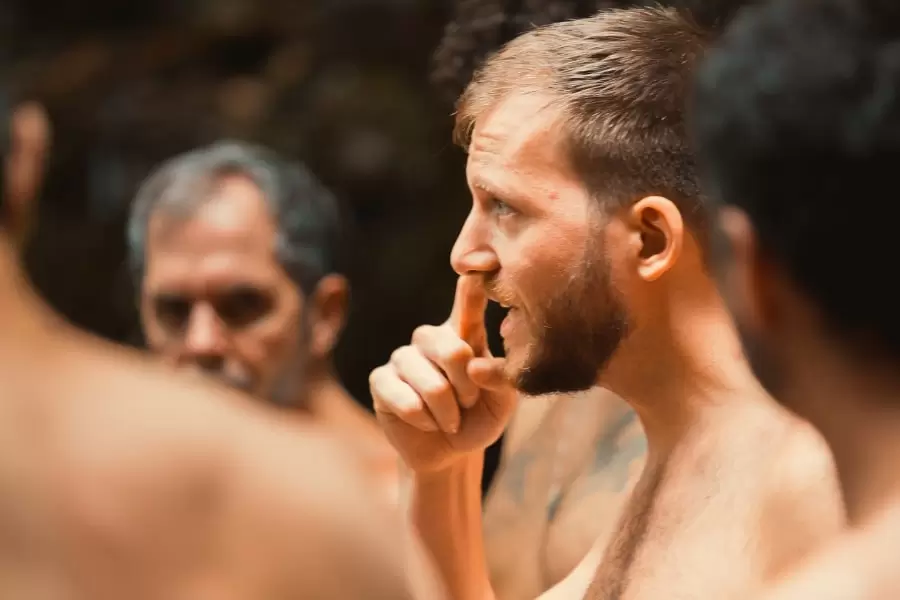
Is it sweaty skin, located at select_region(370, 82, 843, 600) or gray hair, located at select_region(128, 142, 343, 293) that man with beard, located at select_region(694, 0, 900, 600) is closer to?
sweaty skin, located at select_region(370, 82, 843, 600)

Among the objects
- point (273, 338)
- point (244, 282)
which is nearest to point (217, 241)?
point (244, 282)

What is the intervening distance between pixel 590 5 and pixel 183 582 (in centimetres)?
104

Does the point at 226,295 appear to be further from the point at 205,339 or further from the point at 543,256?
the point at 543,256

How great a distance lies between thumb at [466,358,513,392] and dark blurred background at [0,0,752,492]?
1.00m

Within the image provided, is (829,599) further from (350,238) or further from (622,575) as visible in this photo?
(350,238)

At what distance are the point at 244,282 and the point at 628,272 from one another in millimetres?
1094

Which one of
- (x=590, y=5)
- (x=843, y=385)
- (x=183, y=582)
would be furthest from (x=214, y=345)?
(x=843, y=385)

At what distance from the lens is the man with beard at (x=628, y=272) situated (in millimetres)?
1171

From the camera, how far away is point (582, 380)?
4.02ft

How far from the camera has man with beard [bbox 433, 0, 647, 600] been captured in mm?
1480

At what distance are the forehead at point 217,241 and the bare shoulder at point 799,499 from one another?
4.05 feet

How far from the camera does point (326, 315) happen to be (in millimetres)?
2311

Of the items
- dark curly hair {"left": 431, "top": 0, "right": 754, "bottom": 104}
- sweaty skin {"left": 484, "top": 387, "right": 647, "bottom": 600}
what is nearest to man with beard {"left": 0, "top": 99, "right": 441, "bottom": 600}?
sweaty skin {"left": 484, "top": 387, "right": 647, "bottom": 600}

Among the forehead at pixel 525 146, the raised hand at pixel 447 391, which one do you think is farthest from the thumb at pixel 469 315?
the forehead at pixel 525 146
